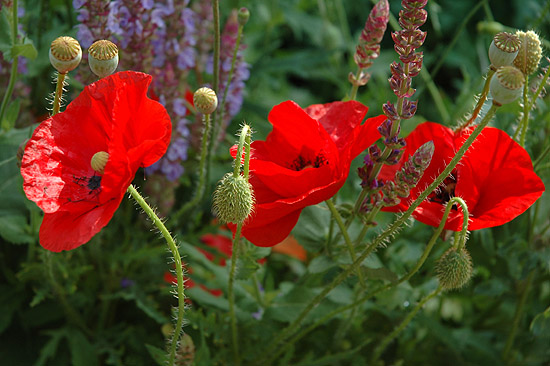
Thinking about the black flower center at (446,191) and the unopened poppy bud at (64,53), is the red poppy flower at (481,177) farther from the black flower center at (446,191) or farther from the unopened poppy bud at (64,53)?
the unopened poppy bud at (64,53)

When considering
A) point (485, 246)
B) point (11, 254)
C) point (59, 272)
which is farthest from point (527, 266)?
point (11, 254)

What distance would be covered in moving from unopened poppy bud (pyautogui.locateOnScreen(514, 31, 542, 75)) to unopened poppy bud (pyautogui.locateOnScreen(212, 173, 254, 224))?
1.27ft

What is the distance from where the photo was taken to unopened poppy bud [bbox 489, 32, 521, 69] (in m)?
0.69

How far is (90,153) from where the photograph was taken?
2.63ft

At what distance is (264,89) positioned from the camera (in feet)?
6.38

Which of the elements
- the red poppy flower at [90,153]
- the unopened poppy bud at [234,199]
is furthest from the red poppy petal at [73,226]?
the unopened poppy bud at [234,199]

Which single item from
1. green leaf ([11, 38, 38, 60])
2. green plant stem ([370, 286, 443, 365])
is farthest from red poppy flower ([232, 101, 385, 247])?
green leaf ([11, 38, 38, 60])

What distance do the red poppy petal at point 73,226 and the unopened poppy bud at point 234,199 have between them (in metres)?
0.11

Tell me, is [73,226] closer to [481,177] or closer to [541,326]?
[481,177]

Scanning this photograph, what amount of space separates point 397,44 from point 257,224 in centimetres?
27

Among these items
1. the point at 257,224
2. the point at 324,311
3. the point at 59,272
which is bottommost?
the point at 59,272

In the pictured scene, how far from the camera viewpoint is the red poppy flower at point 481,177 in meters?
0.79

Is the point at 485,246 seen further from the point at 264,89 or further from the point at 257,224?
A: the point at 264,89

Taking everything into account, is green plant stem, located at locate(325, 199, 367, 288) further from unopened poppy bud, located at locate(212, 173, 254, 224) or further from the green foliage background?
unopened poppy bud, located at locate(212, 173, 254, 224)
